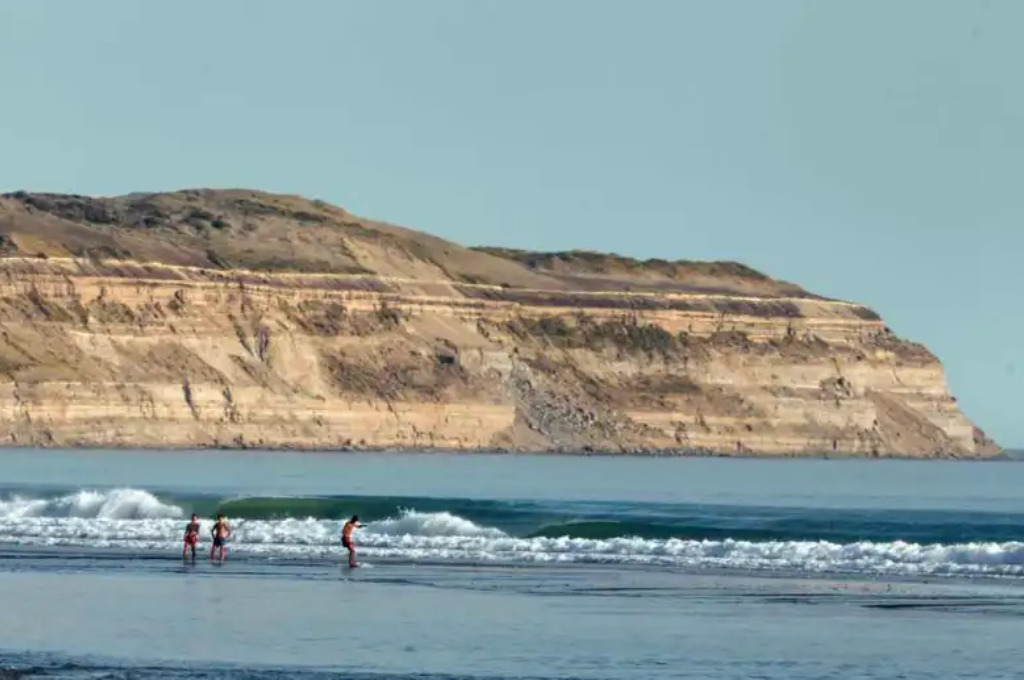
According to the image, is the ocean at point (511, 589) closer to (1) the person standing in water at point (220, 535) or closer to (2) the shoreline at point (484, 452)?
(1) the person standing in water at point (220, 535)

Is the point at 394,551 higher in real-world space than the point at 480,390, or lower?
lower

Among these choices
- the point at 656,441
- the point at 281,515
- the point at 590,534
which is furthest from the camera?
the point at 656,441

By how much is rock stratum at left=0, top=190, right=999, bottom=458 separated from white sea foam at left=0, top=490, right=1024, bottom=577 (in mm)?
84152

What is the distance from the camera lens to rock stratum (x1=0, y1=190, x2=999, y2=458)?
486 ft

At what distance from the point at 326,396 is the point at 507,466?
113ft

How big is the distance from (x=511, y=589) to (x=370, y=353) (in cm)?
13034

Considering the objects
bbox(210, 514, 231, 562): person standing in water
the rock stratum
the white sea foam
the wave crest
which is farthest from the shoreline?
bbox(210, 514, 231, 562): person standing in water

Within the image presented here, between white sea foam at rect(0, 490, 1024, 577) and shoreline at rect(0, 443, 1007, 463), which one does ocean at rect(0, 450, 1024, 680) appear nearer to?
white sea foam at rect(0, 490, 1024, 577)

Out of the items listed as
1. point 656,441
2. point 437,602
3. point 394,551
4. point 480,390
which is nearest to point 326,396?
point 480,390

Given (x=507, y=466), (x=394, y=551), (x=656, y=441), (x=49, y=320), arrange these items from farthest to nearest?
(x=656, y=441)
(x=49, y=320)
(x=507, y=466)
(x=394, y=551)

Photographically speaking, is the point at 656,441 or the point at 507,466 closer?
the point at 507,466

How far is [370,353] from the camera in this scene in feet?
552

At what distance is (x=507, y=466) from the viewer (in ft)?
419

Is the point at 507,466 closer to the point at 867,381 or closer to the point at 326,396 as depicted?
the point at 326,396
